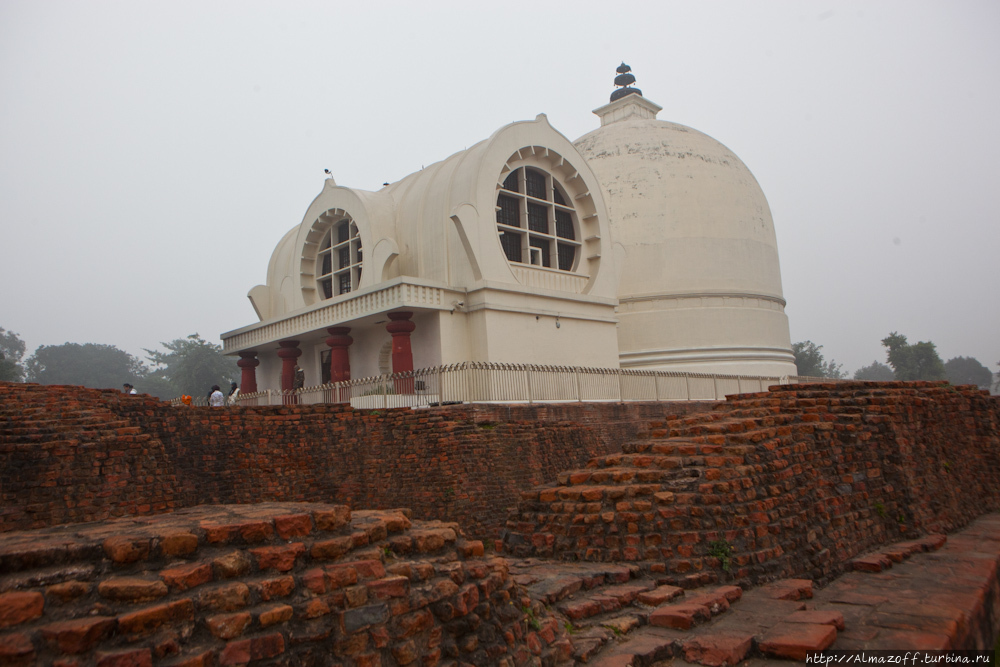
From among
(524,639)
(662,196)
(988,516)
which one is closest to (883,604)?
(524,639)

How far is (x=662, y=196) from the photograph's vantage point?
21406 mm

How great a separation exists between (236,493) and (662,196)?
16.2 meters

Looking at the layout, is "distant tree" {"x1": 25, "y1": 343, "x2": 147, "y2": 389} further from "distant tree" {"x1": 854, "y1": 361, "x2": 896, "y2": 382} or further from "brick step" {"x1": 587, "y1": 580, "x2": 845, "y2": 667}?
"distant tree" {"x1": 854, "y1": 361, "x2": 896, "y2": 382}

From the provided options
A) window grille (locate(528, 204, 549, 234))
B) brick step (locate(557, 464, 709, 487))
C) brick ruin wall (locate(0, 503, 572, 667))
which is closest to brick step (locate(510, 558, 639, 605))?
brick ruin wall (locate(0, 503, 572, 667))

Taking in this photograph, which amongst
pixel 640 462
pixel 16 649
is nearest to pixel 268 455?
pixel 640 462

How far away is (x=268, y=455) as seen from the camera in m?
9.34

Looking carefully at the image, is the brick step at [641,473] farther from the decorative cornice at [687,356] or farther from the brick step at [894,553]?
the decorative cornice at [687,356]

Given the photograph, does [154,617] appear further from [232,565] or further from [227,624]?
[232,565]

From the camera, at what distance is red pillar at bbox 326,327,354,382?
14.7 metres

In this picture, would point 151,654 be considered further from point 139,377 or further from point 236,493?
point 139,377

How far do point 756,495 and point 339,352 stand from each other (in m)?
10.8

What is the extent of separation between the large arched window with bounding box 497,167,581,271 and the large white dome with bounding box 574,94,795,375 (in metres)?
5.48

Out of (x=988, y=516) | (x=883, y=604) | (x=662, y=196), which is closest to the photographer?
(x=883, y=604)

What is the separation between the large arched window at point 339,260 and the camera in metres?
15.7
